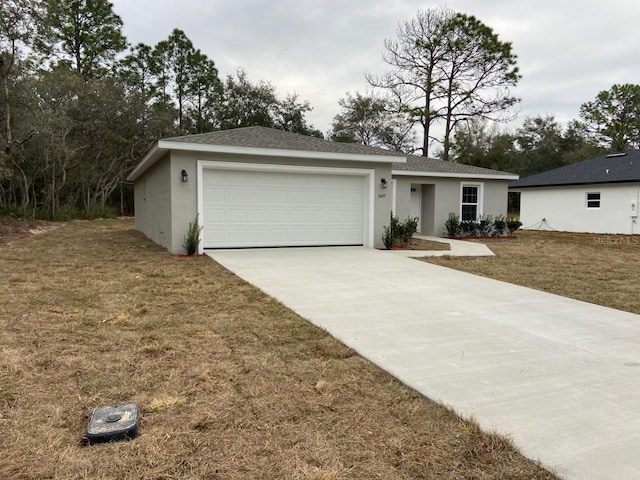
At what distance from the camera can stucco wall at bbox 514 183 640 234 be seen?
18391 millimetres

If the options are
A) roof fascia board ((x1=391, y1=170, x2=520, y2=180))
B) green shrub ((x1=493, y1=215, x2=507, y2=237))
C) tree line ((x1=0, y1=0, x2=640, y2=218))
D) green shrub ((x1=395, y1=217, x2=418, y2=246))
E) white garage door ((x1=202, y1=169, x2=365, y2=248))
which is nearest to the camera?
white garage door ((x1=202, y1=169, x2=365, y2=248))

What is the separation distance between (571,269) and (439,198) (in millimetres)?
8002

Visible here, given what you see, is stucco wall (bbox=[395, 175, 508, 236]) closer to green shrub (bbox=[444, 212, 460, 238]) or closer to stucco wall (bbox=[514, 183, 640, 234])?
green shrub (bbox=[444, 212, 460, 238])

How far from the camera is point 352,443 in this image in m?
2.36

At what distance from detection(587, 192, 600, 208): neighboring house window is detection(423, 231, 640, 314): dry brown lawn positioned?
303 inches

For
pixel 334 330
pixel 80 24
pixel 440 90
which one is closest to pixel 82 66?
pixel 80 24

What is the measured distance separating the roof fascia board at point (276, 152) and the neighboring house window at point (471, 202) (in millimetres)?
6353

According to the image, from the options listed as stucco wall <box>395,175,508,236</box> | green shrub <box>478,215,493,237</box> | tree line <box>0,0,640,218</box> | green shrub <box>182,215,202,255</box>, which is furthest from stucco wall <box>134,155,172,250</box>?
green shrub <box>478,215,493,237</box>

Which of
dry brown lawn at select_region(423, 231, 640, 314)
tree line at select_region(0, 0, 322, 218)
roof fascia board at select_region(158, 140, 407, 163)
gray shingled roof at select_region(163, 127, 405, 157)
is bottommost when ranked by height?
dry brown lawn at select_region(423, 231, 640, 314)

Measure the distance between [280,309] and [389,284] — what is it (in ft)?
7.28

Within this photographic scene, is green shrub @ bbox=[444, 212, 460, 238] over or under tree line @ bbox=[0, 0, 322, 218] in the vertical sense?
under

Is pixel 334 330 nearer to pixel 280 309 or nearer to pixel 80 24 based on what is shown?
pixel 280 309

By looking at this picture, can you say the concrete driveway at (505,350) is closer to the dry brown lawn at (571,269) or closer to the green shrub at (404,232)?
the dry brown lawn at (571,269)

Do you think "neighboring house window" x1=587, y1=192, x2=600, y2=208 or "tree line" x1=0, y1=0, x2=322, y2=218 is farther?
"neighboring house window" x1=587, y1=192, x2=600, y2=208
